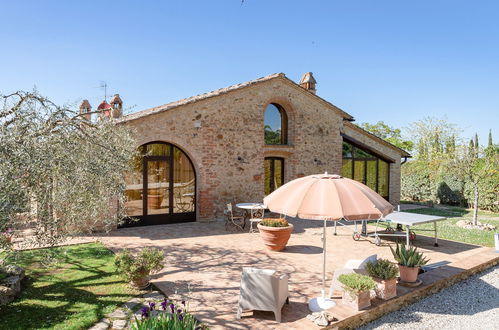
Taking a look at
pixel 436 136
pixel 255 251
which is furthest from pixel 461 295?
pixel 436 136

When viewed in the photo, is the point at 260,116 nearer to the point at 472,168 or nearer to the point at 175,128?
the point at 175,128

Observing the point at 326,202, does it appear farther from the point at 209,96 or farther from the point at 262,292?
the point at 209,96

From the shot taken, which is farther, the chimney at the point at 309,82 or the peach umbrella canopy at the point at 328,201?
the chimney at the point at 309,82

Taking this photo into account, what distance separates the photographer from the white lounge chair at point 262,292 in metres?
4.53

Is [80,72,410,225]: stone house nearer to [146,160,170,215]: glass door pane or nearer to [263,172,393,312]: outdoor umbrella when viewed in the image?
[146,160,170,215]: glass door pane

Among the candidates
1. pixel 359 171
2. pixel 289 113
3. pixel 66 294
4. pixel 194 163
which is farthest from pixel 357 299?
pixel 359 171

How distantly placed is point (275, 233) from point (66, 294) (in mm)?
4853

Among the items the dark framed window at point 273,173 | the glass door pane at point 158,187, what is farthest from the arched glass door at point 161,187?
the dark framed window at point 273,173

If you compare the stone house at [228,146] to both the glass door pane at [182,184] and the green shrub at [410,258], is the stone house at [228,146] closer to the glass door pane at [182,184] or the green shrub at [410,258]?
the glass door pane at [182,184]

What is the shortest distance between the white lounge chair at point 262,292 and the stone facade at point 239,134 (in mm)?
7804

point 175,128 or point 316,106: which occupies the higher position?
point 316,106

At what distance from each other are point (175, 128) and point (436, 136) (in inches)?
1269

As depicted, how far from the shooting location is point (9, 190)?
377 cm

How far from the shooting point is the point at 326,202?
4.52 metres
